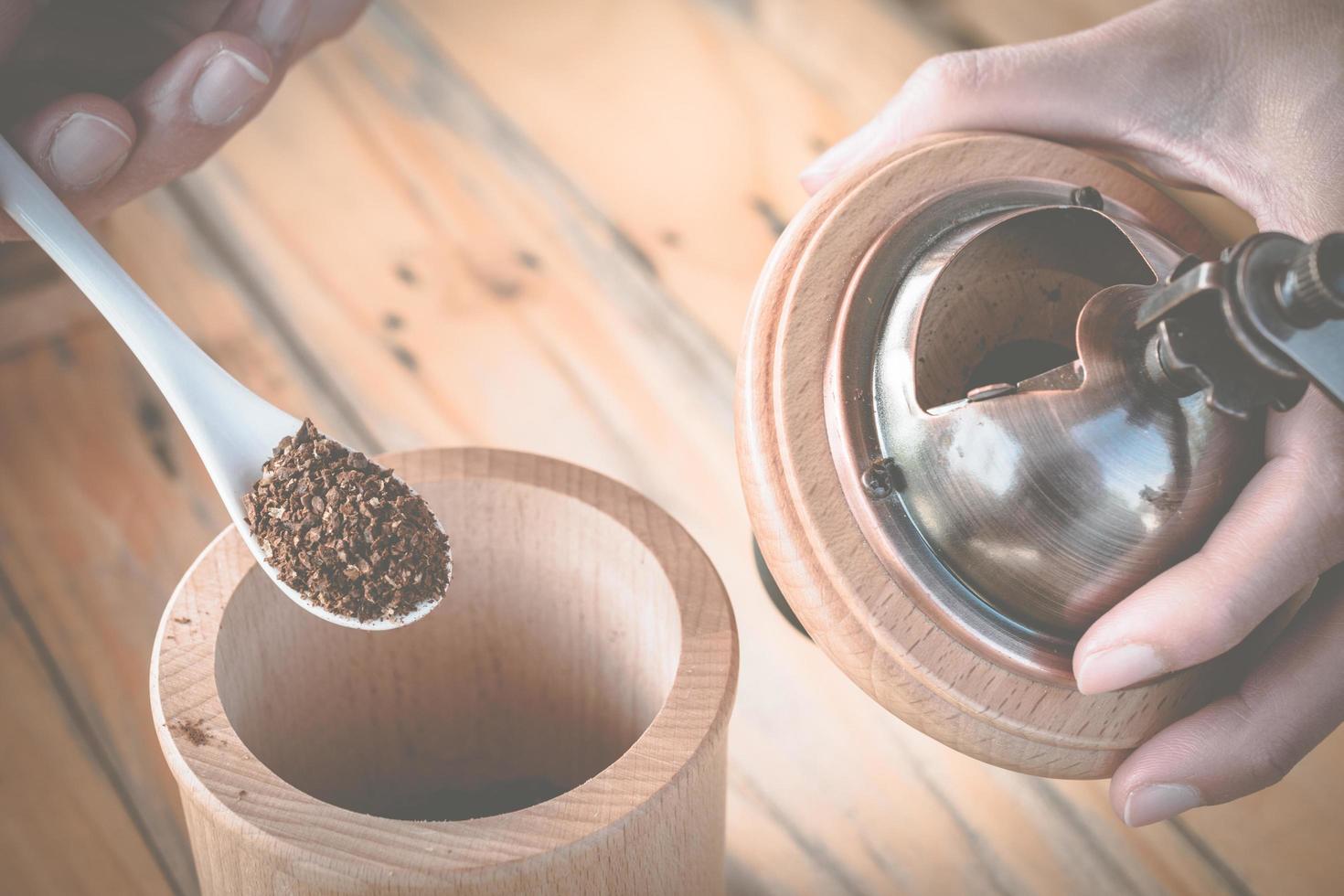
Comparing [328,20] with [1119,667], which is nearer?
[1119,667]

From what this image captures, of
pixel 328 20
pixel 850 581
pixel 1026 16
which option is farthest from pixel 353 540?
pixel 1026 16

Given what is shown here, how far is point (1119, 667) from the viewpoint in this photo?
0.51 meters

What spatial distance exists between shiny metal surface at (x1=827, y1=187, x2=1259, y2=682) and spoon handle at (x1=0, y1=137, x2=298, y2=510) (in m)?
0.30

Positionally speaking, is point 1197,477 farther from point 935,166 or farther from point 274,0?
point 274,0

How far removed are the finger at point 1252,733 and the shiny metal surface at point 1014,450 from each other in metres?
0.07

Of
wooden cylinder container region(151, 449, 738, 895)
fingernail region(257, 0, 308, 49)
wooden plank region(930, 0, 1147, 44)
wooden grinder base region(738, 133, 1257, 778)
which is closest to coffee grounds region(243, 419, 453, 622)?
wooden cylinder container region(151, 449, 738, 895)

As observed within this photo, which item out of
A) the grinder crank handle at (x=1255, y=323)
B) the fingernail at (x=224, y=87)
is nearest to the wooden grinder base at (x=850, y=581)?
the grinder crank handle at (x=1255, y=323)

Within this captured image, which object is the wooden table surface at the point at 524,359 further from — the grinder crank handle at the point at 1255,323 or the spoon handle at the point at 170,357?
the grinder crank handle at the point at 1255,323

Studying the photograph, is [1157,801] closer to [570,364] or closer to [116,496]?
[570,364]

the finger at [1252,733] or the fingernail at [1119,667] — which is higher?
the fingernail at [1119,667]

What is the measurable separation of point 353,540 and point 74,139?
0.31 meters

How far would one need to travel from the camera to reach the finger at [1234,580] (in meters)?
0.51

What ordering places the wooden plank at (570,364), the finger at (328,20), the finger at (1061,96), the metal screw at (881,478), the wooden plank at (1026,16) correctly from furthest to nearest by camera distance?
the wooden plank at (1026,16), the finger at (328,20), the wooden plank at (570,364), the finger at (1061,96), the metal screw at (881,478)

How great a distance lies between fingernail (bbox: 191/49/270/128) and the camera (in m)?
0.73
